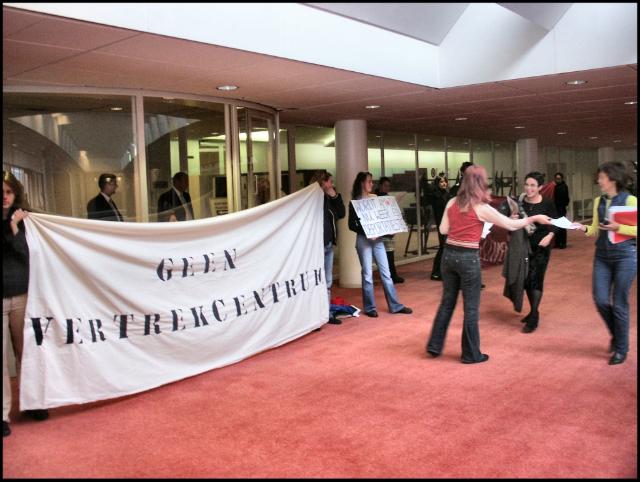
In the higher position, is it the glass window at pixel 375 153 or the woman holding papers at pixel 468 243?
the glass window at pixel 375 153

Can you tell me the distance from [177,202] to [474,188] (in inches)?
124

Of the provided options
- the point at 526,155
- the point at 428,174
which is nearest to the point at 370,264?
the point at 428,174

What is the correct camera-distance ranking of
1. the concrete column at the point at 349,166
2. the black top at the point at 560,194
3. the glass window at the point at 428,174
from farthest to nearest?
the glass window at the point at 428,174, the black top at the point at 560,194, the concrete column at the point at 349,166

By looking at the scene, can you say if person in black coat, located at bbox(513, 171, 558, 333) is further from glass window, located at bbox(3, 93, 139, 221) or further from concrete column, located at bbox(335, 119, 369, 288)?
glass window, located at bbox(3, 93, 139, 221)

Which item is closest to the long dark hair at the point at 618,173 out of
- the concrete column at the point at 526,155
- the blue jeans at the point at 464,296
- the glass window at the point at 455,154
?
the blue jeans at the point at 464,296

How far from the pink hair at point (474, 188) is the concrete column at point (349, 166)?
4307 millimetres

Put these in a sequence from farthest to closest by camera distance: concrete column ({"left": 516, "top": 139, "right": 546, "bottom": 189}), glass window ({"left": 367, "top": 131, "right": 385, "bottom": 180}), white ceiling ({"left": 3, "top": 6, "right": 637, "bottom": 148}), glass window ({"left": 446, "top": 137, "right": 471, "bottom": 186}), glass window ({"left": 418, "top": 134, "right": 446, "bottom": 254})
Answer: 1. concrete column ({"left": 516, "top": 139, "right": 546, "bottom": 189})
2. glass window ({"left": 446, "top": 137, "right": 471, "bottom": 186})
3. glass window ({"left": 418, "top": 134, "right": 446, "bottom": 254})
4. glass window ({"left": 367, "top": 131, "right": 385, "bottom": 180})
5. white ceiling ({"left": 3, "top": 6, "right": 637, "bottom": 148})

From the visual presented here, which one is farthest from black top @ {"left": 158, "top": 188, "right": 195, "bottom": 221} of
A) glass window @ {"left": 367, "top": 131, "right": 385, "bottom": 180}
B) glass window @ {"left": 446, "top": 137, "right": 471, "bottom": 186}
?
glass window @ {"left": 446, "top": 137, "right": 471, "bottom": 186}

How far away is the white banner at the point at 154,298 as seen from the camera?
13.0 ft

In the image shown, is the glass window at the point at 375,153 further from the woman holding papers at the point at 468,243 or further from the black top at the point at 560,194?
the woman holding papers at the point at 468,243

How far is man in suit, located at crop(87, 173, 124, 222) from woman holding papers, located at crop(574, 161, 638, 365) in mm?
4241

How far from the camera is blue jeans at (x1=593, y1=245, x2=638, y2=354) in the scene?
4.66 metres

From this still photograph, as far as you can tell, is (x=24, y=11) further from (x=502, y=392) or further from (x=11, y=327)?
(x=502, y=392)

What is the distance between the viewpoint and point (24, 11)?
353 centimetres
